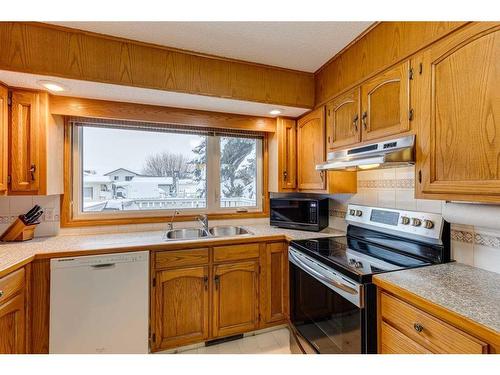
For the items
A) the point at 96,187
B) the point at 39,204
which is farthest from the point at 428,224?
the point at 39,204

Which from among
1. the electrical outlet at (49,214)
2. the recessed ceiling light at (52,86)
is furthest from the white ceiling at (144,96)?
the electrical outlet at (49,214)

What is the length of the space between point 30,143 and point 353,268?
2.21m

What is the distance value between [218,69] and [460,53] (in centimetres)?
144

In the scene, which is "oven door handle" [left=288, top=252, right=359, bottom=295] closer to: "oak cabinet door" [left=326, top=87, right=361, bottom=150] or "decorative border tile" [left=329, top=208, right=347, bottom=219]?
"decorative border tile" [left=329, top=208, right=347, bottom=219]

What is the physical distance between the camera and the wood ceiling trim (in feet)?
4.80

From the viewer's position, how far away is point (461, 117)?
1.07m

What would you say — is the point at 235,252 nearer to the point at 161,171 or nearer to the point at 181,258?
the point at 181,258

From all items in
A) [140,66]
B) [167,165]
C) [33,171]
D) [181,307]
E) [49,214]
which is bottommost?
[181,307]

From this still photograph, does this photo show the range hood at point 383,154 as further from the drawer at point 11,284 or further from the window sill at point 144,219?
the drawer at point 11,284

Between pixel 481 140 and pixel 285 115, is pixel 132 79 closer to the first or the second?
pixel 285 115

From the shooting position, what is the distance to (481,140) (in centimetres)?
101
